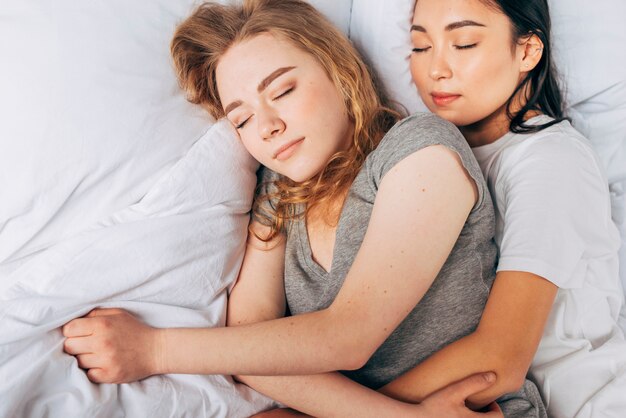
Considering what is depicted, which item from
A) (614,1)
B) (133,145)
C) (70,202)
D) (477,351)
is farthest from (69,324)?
(614,1)

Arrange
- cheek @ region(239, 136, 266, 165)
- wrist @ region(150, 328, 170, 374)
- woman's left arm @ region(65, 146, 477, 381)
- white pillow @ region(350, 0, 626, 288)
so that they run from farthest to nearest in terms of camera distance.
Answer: white pillow @ region(350, 0, 626, 288)
cheek @ region(239, 136, 266, 165)
wrist @ region(150, 328, 170, 374)
woman's left arm @ region(65, 146, 477, 381)

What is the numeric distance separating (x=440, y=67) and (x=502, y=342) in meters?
0.57

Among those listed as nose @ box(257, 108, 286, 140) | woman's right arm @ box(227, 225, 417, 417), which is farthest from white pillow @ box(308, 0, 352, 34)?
woman's right arm @ box(227, 225, 417, 417)

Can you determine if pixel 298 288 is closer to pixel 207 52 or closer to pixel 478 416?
A: pixel 478 416

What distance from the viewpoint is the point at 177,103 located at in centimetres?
121

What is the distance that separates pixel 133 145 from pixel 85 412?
477 mm

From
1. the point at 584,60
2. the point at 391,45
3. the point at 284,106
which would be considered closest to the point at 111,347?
the point at 284,106

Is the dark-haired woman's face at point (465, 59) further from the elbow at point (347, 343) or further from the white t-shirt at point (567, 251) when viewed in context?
the elbow at point (347, 343)

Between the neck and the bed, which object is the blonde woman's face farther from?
the neck

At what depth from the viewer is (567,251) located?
1.05m

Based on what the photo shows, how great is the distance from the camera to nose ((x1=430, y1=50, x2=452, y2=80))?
4.01 ft

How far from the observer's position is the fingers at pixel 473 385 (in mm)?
1012

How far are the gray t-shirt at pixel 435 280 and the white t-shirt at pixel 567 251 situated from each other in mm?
56

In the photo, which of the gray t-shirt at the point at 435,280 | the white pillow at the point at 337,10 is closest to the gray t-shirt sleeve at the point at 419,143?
the gray t-shirt at the point at 435,280
